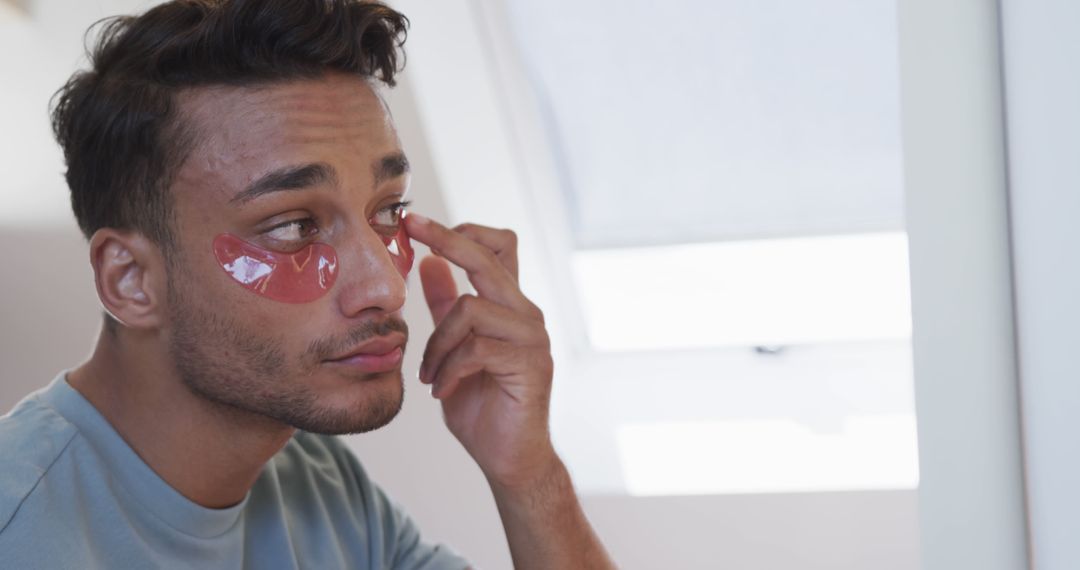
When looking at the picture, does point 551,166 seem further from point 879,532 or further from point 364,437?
point 879,532

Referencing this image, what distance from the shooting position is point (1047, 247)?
0.77m

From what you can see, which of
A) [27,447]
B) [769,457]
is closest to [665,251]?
[769,457]

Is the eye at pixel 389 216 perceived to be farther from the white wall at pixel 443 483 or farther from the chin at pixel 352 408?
the white wall at pixel 443 483

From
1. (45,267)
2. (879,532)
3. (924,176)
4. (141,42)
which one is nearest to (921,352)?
(924,176)

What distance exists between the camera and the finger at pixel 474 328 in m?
1.23

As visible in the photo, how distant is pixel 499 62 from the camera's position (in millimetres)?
1914

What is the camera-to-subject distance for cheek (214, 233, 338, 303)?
108cm

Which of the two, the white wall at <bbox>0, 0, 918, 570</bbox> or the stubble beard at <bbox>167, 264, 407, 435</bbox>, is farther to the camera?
the white wall at <bbox>0, 0, 918, 570</bbox>

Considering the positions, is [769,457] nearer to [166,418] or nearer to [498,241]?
[498,241]

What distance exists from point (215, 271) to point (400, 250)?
0.20 meters

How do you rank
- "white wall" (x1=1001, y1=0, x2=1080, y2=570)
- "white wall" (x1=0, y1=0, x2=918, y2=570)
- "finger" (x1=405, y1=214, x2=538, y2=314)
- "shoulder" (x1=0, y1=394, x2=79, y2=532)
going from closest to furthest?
"white wall" (x1=1001, y1=0, x2=1080, y2=570) < "shoulder" (x1=0, y1=394, x2=79, y2=532) < "finger" (x1=405, y1=214, x2=538, y2=314) < "white wall" (x1=0, y1=0, x2=918, y2=570)

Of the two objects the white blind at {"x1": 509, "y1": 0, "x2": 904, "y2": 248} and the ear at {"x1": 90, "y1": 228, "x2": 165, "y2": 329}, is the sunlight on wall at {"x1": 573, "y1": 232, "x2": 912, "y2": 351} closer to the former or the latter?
the white blind at {"x1": 509, "y1": 0, "x2": 904, "y2": 248}

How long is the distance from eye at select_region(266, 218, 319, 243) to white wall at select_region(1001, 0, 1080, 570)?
2.10 ft

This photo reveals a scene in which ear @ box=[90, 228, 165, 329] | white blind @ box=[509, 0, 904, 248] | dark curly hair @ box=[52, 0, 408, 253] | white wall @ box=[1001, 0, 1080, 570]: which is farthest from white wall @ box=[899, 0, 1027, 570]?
white blind @ box=[509, 0, 904, 248]
